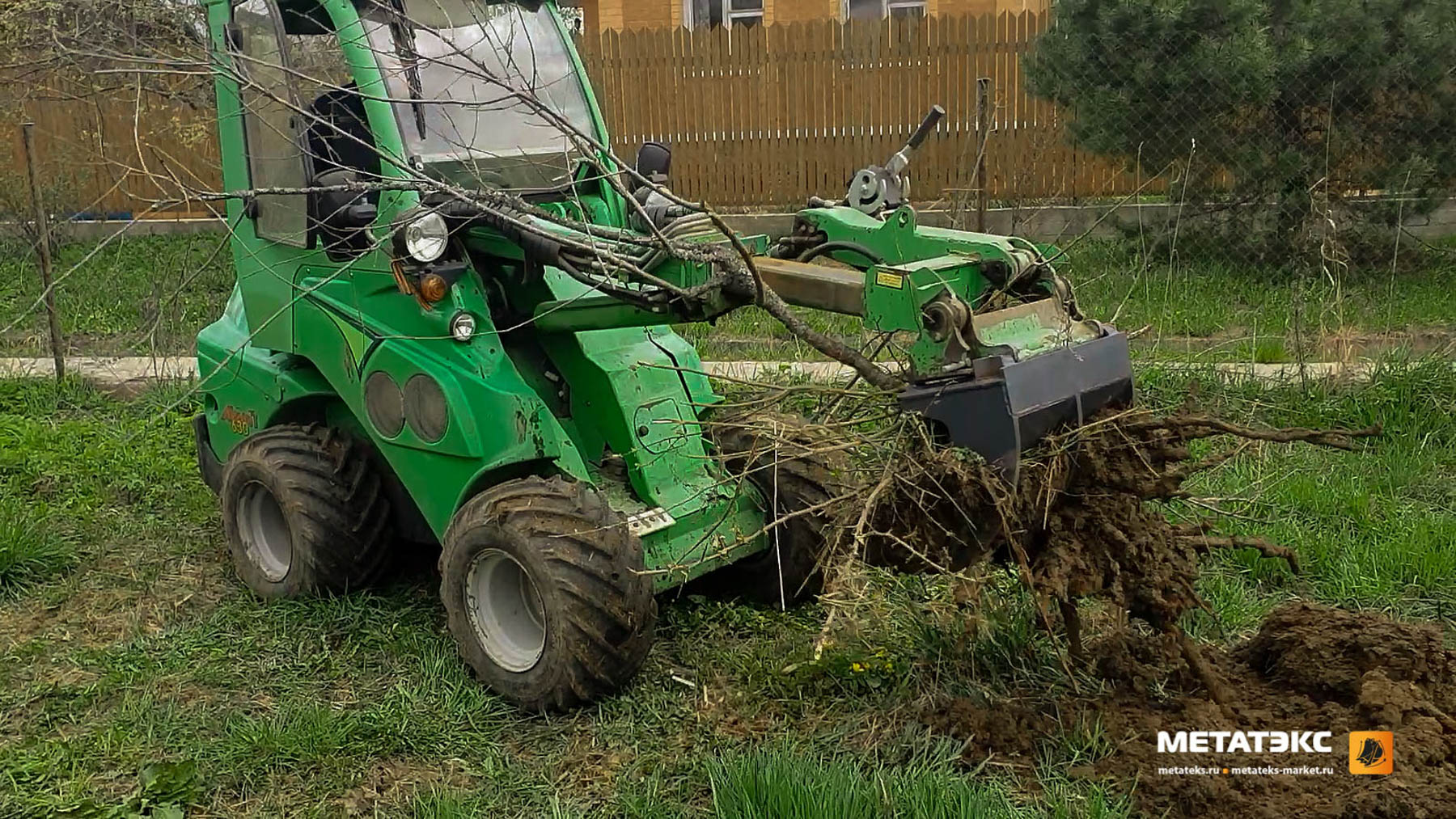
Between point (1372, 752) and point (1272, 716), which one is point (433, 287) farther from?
point (1372, 752)

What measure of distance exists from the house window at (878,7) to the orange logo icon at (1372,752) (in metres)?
14.5

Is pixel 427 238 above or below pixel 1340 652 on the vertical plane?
above

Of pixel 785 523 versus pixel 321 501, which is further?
pixel 321 501

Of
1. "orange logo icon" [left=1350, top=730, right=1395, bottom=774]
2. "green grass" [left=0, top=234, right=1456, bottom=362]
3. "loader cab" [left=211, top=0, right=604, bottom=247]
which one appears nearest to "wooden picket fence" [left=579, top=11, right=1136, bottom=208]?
"green grass" [left=0, top=234, right=1456, bottom=362]

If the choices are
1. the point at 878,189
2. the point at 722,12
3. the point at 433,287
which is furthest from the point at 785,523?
the point at 722,12

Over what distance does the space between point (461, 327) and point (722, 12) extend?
45.9 ft

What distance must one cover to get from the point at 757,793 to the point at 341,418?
8.09 ft

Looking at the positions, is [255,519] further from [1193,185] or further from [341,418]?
[1193,185]

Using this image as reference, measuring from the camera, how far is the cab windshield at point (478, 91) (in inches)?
172

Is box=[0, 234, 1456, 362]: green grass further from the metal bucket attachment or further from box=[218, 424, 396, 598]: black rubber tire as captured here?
the metal bucket attachment

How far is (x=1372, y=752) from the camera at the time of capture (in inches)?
133

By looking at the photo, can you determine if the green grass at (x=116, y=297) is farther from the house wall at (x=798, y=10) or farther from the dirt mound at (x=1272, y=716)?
the house wall at (x=798, y=10)

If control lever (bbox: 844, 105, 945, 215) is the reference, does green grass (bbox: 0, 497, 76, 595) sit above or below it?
below

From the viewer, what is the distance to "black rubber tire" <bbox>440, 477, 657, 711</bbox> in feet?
12.8
